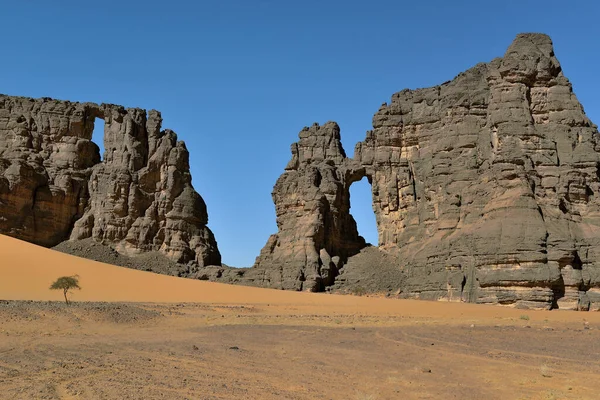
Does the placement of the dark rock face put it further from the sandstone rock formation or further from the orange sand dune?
the orange sand dune

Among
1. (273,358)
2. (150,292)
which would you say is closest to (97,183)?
(150,292)

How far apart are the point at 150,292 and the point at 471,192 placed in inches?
994

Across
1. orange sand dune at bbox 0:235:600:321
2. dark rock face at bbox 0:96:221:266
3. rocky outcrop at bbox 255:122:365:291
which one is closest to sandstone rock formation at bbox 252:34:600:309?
rocky outcrop at bbox 255:122:365:291

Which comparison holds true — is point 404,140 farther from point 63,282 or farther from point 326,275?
point 63,282

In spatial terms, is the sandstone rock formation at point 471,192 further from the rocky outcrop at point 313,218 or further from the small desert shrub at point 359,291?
the small desert shrub at point 359,291

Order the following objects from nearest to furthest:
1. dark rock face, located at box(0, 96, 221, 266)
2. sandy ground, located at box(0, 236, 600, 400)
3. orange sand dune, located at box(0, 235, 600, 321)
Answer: sandy ground, located at box(0, 236, 600, 400), orange sand dune, located at box(0, 235, 600, 321), dark rock face, located at box(0, 96, 221, 266)

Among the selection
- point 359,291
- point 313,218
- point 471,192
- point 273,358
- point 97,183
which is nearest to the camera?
point 273,358

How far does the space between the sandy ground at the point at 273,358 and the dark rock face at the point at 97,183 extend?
3491cm

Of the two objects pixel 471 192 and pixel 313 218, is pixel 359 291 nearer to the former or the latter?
pixel 313 218

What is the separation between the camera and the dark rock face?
5934cm

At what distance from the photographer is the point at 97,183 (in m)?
62.7

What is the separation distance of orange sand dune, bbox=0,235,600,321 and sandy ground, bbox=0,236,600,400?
11.8ft

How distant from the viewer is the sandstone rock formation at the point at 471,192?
35531 mm

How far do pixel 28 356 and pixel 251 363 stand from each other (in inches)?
179
